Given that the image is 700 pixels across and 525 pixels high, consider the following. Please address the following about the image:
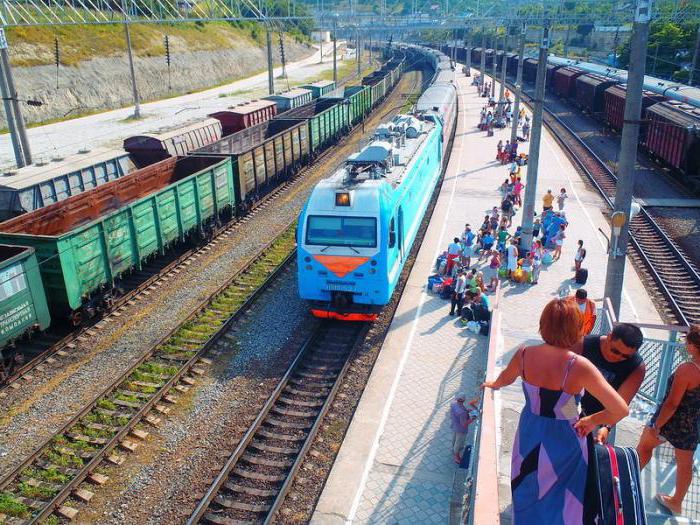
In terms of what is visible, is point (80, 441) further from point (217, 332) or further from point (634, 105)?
point (634, 105)

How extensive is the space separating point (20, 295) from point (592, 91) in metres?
39.3

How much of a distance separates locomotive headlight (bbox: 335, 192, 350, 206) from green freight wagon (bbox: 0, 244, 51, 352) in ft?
20.4

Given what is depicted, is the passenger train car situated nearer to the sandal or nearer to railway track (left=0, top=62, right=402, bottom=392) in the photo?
railway track (left=0, top=62, right=402, bottom=392)

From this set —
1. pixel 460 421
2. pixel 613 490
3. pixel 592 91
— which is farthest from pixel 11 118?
pixel 592 91

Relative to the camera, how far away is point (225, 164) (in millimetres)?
19531

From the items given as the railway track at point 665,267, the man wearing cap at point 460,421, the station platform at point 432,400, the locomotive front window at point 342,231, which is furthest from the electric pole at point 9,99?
the man wearing cap at point 460,421

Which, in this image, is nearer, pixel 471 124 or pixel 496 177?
pixel 496 177

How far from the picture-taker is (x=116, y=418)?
32.9 feet

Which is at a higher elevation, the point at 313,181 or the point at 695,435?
the point at 695,435

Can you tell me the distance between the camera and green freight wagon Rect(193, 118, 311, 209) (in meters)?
20.9

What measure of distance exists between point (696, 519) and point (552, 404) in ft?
8.67

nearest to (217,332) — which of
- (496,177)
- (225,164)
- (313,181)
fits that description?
(225,164)

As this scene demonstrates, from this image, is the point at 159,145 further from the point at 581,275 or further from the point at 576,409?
the point at 576,409

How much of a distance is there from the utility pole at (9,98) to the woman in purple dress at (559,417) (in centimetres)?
2215
